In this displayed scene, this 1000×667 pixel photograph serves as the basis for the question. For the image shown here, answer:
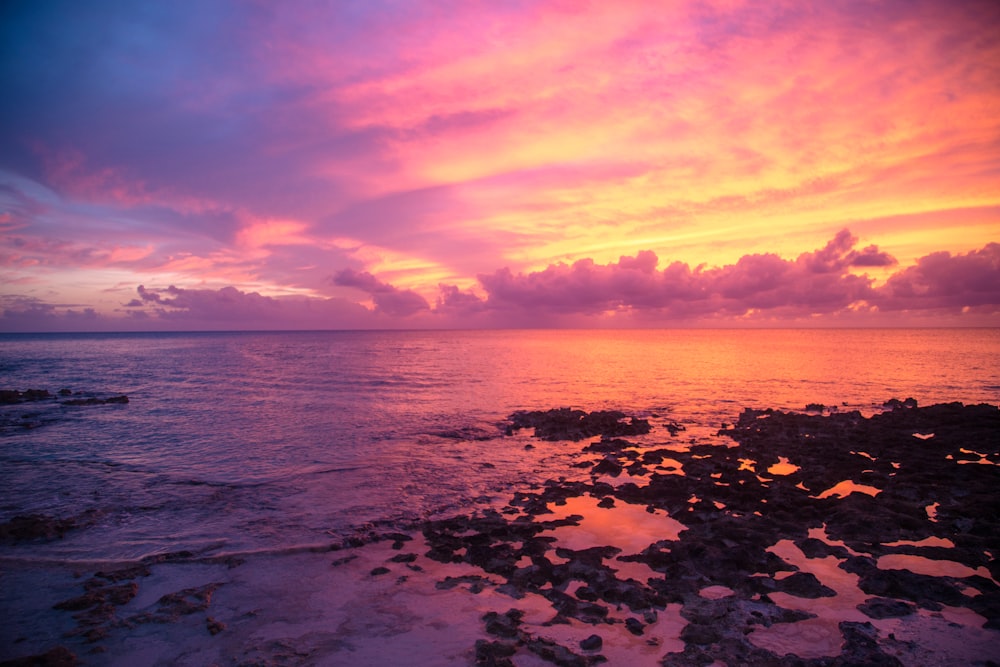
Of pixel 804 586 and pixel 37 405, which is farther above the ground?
pixel 37 405

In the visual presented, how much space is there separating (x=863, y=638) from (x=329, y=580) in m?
10.0

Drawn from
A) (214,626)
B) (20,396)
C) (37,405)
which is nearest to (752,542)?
(214,626)

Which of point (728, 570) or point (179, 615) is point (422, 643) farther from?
point (728, 570)

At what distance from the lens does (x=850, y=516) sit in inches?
504

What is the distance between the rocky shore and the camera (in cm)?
797

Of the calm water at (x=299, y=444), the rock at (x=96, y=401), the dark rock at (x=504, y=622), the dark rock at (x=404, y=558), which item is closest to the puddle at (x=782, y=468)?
the calm water at (x=299, y=444)

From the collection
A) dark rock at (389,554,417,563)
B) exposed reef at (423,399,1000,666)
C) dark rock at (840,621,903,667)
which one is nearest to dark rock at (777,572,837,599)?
exposed reef at (423,399,1000,666)

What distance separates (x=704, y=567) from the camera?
10.5m

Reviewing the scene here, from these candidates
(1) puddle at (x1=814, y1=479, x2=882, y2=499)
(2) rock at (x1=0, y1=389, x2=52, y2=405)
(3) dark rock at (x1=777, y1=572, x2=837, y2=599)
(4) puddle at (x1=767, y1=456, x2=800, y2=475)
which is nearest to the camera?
(3) dark rock at (x1=777, y1=572, x2=837, y2=599)

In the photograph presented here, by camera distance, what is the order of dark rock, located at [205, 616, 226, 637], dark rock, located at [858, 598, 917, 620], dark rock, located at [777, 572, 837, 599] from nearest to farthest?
dark rock, located at [205, 616, 226, 637] < dark rock, located at [858, 598, 917, 620] < dark rock, located at [777, 572, 837, 599]

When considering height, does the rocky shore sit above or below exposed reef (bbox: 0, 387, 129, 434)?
below

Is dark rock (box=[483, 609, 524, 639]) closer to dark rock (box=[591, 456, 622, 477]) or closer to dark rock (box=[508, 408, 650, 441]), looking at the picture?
dark rock (box=[591, 456, 622, 477])

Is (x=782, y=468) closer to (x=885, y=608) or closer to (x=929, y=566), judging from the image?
(x=929, y=566)

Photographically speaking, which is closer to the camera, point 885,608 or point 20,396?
point 885,608
